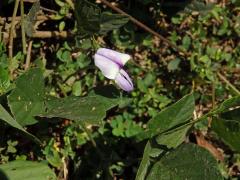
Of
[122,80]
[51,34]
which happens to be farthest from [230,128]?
[51,34]

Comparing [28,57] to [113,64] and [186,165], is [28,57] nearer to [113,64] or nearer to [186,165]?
[113,64]

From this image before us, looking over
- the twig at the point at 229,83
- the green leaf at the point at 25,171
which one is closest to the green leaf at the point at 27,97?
the green leaf at the point at 25,171

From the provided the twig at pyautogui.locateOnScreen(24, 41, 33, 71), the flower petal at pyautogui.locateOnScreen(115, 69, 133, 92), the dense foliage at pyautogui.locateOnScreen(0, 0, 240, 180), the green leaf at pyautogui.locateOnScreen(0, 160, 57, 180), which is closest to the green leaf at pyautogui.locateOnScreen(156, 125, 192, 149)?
the dense foliage at pyautogui.locateOnScreen(0, 0, 240, 180)

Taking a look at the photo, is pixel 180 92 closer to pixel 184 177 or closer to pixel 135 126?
pixel 135 126

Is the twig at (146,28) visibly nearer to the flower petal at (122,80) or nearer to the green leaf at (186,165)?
the flower petal at (122,80)

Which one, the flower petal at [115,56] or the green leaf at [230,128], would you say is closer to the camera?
the green leaf at [230,128]
